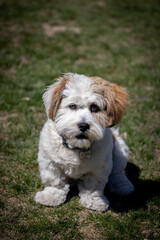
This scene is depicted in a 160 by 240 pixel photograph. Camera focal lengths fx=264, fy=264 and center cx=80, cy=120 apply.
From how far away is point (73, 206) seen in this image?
3.27 meters

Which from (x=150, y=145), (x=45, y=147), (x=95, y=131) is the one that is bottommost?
(x=150, y=145)

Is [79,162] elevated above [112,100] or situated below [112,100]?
below

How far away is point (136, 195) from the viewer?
3668 millimetres

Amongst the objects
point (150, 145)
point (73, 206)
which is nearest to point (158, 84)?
point (150, 145)

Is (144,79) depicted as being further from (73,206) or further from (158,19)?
(158,19)

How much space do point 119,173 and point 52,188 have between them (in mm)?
1002

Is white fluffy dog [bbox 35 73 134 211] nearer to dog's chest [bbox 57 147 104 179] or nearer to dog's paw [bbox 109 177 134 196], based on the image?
dog's chest [bbox 57 147 104 179]

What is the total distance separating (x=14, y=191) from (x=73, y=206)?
768 mm

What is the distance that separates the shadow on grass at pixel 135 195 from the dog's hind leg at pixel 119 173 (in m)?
0.09

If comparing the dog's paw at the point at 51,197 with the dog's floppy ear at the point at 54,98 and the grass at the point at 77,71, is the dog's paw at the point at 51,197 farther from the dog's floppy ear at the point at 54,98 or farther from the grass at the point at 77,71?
the dog's floppy ear at the point at 54,98

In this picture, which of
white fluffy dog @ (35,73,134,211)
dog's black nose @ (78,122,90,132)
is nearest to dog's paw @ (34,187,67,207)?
white fluffy dog @ (35,73,134,211)

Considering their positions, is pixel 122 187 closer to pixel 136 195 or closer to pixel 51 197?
pixel 136 195

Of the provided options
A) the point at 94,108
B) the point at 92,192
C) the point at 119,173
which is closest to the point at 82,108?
the point at 94,108

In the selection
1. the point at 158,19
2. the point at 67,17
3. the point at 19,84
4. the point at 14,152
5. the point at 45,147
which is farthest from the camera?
the point at 158,19
